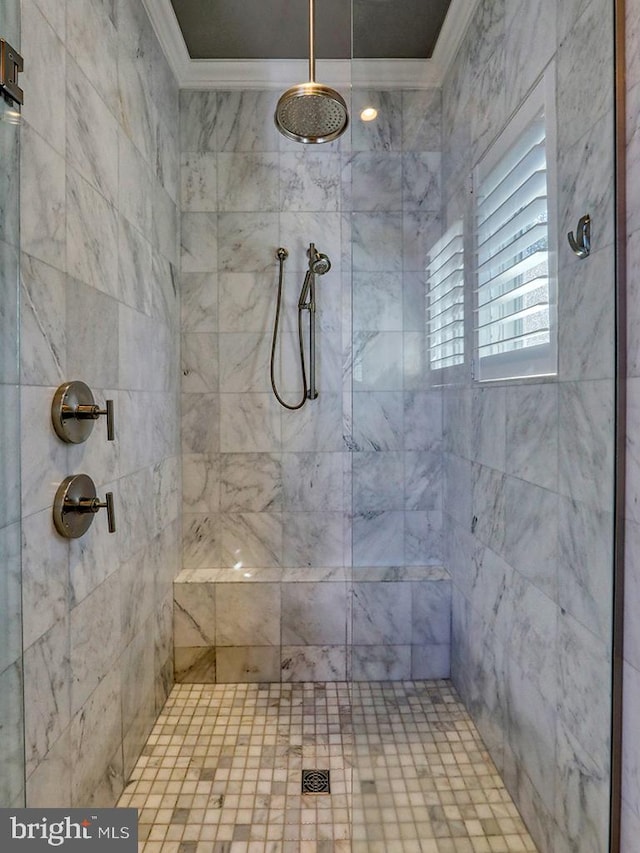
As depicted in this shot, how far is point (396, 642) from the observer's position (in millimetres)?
1648

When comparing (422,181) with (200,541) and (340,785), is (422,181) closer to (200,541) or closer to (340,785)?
(200,541)

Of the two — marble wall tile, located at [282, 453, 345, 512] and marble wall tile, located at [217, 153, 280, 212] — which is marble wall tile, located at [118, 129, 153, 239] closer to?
marble wall tile, located at [217, 153, 280, 212]

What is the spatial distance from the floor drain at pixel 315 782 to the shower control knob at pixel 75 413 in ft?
4.06

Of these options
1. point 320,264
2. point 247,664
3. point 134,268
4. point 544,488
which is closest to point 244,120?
point 320,264

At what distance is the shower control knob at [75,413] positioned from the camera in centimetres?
109

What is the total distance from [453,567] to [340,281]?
1.34m

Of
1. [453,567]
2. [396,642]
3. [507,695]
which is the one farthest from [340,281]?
[507,695]

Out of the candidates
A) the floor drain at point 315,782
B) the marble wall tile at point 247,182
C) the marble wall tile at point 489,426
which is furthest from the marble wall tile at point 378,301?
the floor drain at point 315,782

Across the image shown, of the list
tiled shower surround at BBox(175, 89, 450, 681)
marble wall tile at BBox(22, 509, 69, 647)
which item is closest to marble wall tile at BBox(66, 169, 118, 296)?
marble wall tile at BBox(22, 509, 69, 647)

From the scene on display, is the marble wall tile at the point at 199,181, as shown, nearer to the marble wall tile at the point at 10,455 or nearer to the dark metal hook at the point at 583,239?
the marble wall tile at the point at 10,455

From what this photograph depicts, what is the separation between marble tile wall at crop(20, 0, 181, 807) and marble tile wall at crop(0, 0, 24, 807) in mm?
41

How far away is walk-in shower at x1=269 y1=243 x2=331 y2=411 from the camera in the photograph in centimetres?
208

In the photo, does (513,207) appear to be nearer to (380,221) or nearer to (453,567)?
(380,221)

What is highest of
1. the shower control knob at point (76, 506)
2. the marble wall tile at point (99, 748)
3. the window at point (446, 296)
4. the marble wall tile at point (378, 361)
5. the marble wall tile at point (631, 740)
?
the window at point (446, 296)
